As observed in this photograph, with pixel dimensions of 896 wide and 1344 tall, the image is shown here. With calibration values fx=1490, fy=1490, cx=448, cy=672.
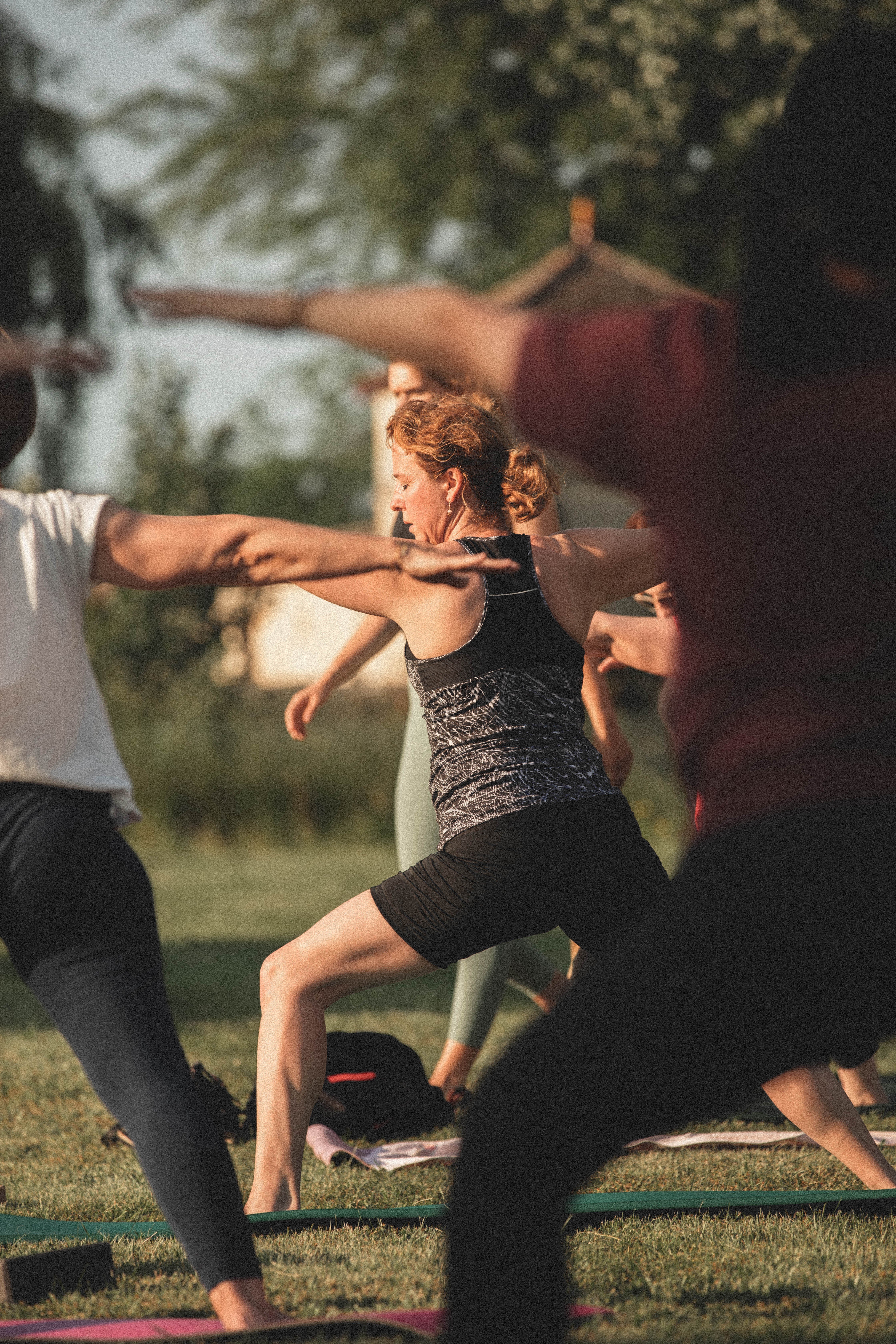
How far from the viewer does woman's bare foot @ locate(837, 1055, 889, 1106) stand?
17.2 ft

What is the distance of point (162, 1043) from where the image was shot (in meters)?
2.59

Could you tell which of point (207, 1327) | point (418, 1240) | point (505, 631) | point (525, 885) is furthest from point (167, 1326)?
point (505, 631)

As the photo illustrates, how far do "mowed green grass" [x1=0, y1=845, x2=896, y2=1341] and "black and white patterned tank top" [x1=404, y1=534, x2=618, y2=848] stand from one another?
822 millimetres

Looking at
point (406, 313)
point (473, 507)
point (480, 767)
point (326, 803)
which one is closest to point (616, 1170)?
point (480, 767)

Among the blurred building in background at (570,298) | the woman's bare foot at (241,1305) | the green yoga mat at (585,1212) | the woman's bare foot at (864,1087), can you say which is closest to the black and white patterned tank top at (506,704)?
the green yoga mat at (585,1212)

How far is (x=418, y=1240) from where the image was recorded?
3.59m

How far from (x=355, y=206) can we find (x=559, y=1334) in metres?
31.5

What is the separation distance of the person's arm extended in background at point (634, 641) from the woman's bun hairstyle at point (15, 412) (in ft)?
6.08

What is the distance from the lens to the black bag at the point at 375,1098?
4859mm

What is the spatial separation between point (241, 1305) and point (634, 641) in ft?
7.38

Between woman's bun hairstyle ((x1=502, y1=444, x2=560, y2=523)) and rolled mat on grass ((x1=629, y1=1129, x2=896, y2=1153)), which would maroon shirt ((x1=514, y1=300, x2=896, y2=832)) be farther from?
rolled mat on grass ((x1=629, y1=1129, x2=896, y2=1153))

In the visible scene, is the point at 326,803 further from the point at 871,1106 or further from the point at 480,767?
the point at 480,767

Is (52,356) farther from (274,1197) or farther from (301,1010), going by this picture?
(274,1197)

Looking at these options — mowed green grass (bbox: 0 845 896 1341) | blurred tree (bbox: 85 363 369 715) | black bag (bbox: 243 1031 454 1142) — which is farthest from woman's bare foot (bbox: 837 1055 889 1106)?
blurred tree (bbox: 85 363 369 715)
